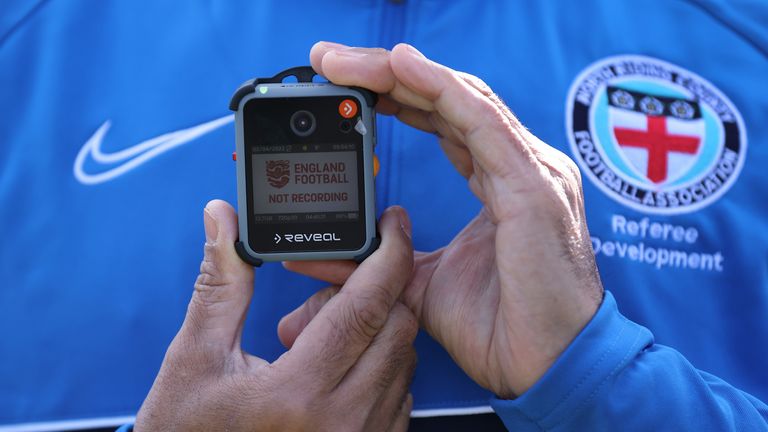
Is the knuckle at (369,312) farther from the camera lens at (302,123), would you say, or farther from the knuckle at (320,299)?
the camera lens at (302,123)

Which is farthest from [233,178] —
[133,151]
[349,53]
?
[349,53]

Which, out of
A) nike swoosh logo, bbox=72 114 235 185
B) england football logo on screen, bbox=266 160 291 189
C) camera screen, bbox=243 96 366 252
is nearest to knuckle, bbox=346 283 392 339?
camera screen, bbox=243 96 366 252

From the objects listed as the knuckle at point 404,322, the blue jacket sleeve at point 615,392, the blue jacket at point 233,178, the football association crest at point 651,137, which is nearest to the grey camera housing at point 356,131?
the knuckle at point 404,322

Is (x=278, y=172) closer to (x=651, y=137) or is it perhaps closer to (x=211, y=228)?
(x=211, y=228)

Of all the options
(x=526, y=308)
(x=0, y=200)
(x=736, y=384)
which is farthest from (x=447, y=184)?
(x=0, y=200)

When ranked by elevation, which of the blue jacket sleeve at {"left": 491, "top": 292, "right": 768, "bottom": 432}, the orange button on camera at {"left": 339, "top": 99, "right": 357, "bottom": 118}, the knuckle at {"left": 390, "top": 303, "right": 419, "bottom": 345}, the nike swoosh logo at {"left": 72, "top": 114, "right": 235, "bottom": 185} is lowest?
the blue jacket sleeve at {"left": 491, "top": 292, "right": 768, "bottom": 432}

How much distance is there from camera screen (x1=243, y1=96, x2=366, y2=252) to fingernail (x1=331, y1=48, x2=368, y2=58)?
80 mm

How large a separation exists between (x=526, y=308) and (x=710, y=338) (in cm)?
57

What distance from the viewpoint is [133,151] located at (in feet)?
5.16

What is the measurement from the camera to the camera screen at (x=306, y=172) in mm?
1297

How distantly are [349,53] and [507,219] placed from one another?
0.37 meters

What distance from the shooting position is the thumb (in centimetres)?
119

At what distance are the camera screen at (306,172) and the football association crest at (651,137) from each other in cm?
54

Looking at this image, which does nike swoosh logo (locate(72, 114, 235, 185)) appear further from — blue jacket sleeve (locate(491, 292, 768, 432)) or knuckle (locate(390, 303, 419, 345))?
blue jacket sleeve (locate(491, 292, 768, 432))
